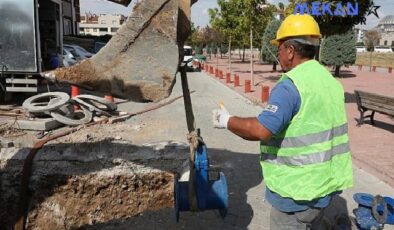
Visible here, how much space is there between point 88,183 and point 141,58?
2216 mm

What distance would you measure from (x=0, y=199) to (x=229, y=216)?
8.59ft

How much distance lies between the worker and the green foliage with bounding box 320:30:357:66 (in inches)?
960

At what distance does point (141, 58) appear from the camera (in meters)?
3.20

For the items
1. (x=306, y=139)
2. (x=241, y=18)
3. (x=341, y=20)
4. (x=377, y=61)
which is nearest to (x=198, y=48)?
(x=377, y=61)

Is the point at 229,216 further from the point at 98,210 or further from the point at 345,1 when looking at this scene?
the point at 345,1

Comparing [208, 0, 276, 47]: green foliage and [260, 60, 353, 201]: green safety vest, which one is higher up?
[208, 0, 276, 47]: green foliage

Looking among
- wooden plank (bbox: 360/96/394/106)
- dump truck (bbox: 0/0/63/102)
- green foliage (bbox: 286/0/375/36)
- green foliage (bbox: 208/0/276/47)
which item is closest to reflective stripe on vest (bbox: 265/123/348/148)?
wooden plank (bbox: 360/96/394/106)

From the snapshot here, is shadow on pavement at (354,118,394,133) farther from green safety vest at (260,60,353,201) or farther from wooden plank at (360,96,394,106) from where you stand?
green safety vest at (260,60,353,201)

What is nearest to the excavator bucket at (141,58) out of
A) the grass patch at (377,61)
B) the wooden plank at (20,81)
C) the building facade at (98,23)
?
the wooden plank at (20,81)

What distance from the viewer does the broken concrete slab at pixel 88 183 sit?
188 inches

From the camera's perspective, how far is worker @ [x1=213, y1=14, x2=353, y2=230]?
8.05 feet

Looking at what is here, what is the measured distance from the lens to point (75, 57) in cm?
2112

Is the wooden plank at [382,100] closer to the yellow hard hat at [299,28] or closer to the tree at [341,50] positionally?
the yellow hard hat at [299,28]

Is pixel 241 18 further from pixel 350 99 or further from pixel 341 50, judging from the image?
pixel 350 99
